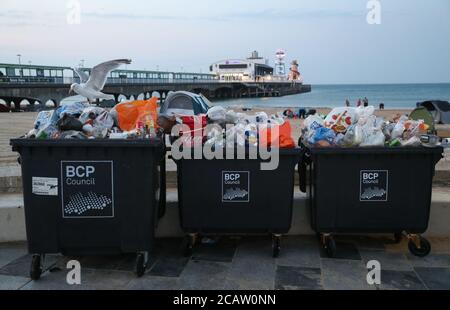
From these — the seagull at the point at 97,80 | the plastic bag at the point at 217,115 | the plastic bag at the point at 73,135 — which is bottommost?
the plastic bag at the point at 73,135

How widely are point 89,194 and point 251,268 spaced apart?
120 cm

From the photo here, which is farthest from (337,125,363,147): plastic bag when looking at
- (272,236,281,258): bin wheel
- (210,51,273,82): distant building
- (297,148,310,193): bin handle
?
(210,51,273,82): distant building

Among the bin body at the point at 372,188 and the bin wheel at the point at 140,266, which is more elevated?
the bin body at the point at 372,188

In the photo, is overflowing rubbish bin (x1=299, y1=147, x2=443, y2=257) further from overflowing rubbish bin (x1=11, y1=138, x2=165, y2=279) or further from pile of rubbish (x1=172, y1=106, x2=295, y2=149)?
overflowing rubbish bin (x1=11, y1=138, x2=165, y2=279)

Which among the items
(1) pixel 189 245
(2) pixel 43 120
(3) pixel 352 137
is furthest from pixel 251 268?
(2) pixel 43 120

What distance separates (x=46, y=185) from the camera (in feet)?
9.23

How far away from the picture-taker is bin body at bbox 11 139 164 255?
279 centimetres

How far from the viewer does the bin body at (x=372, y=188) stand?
305 cm

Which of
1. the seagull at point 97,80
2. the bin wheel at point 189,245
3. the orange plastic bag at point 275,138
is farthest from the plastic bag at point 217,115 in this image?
the seagull at point 97,80

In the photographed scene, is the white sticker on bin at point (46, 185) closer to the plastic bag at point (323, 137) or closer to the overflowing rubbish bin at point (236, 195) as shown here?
the overflowing rubbish bin at point (236, 195)

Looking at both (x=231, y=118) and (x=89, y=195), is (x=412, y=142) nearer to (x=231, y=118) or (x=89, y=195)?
(x=231, y=118)

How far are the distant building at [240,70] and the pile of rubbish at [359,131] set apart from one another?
109 metres
